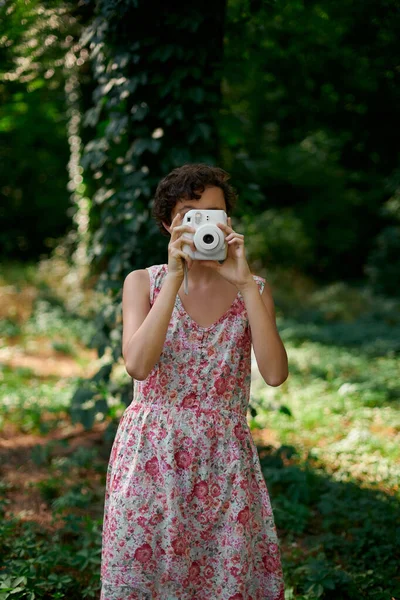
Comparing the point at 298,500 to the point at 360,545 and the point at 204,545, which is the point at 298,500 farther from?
the point at 204,545

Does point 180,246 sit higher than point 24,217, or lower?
lower

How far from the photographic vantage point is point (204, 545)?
1.86m

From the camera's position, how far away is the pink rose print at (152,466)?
1.83 metres

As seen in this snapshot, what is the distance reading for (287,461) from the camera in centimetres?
431

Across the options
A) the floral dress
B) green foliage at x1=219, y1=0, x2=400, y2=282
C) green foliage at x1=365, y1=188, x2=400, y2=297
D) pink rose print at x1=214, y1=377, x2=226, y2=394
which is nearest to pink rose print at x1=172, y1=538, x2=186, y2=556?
the floral dress

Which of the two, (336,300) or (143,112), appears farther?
(336,300)

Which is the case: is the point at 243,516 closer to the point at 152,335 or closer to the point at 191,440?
the point at 191,440

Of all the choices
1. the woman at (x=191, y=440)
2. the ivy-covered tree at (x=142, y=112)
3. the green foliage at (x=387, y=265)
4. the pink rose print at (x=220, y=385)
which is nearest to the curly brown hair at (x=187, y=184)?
the woman at (x=191, y=440)

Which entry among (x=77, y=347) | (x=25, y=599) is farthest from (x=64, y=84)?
(x=25, y=599)

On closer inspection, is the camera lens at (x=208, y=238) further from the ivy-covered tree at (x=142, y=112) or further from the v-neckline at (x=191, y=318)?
the ivy-covered tree at (x=142, y=112)

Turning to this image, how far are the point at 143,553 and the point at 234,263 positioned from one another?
0.91 m

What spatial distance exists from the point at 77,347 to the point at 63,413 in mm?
2549

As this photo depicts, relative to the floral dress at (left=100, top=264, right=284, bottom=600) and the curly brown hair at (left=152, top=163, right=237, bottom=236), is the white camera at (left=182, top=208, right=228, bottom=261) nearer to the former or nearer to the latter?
the curly brown hair at (left=152, top=163, right=237, bottom=236)

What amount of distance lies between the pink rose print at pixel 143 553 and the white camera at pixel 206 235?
Result: 87 cm
